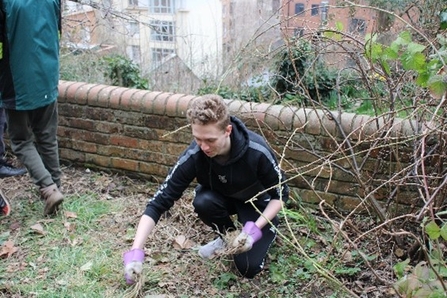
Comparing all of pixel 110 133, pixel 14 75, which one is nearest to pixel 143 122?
pixel 110 133

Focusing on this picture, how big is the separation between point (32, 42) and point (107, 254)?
→ 135 cm

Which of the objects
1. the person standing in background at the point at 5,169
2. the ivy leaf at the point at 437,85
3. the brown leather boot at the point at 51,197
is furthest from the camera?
the person standing in background at the point at 5,169

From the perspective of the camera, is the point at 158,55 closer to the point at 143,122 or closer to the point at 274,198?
the point at 143,122

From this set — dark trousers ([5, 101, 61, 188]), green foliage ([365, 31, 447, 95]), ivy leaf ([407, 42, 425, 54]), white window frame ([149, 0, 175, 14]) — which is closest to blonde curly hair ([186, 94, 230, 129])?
green foliage ([365, 31, 447, 95])

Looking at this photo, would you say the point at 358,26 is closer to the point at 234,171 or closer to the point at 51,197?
the point at 234,171

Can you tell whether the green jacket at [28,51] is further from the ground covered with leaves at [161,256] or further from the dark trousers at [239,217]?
the dark trousers at [239,217]

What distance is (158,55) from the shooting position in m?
7.00

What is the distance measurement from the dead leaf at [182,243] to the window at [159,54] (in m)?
3.87

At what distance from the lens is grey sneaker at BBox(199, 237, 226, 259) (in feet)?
9.31

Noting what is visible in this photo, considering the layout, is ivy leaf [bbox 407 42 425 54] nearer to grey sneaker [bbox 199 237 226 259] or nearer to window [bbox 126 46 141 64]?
grey sneaker [bbox 199 237 226 259]

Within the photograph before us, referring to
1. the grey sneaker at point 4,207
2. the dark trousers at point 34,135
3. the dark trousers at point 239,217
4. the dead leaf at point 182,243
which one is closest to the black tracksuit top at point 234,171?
the dark trousers at point 239,217

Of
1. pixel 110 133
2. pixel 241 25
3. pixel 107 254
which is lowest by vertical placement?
pixel 107 254

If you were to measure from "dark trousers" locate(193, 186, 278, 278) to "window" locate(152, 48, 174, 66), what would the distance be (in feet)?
13.1

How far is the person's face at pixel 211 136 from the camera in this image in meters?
2.34
